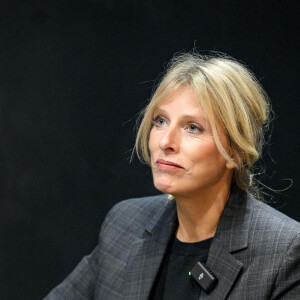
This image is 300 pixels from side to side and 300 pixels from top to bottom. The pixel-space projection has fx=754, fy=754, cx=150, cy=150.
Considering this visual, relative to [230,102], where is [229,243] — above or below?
below

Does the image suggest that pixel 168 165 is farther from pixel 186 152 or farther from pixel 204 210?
pixel 204 210

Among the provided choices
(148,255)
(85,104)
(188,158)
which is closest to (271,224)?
(188,158)

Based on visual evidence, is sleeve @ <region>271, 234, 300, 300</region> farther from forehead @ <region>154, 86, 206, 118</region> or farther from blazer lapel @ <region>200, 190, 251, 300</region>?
forehead @ <region>154, 86, 206, 118</region>

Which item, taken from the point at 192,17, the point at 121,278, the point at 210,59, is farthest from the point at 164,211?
the point at 192,17

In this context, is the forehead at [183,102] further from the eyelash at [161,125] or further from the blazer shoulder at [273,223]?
the blazer shoulder at [273,223]

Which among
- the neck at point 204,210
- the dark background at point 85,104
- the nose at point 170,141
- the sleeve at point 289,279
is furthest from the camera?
the dark background at point 85,104

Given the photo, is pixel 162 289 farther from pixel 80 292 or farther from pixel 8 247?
pixel 8 247

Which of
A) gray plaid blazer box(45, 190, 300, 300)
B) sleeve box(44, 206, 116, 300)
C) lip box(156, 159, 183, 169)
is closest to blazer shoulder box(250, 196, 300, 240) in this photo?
gray plaid blazer box(45, 190, 300, 300)

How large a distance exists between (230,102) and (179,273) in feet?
1.91

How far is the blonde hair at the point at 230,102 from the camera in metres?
2.31

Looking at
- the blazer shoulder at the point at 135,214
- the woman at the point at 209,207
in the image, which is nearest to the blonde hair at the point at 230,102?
the woman at the point at 209,207

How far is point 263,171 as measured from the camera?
109 inches

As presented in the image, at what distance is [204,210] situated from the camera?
2.43m

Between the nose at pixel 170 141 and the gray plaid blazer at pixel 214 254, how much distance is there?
0.89 ft
